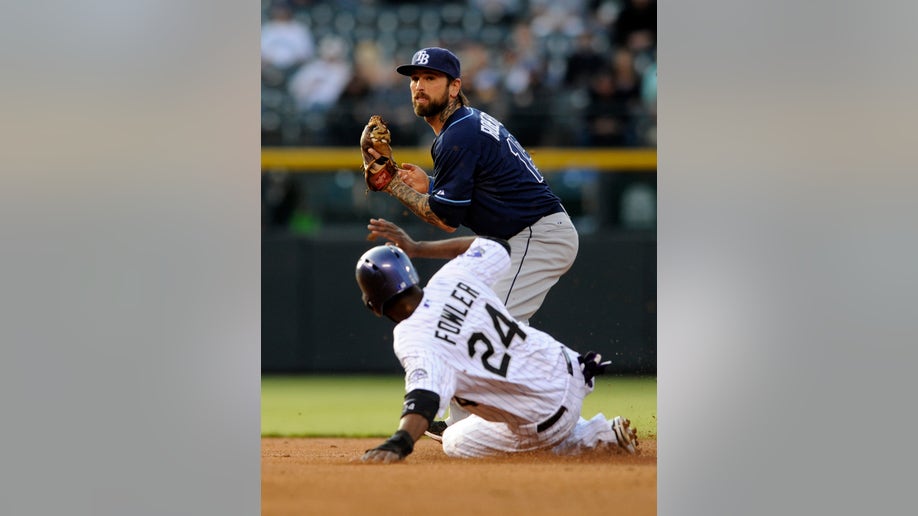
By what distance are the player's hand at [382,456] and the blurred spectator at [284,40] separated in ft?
23.0

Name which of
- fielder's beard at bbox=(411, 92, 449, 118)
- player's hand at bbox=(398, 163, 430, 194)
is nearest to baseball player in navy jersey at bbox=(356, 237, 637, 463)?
player's hand at bbox=(398, 163, 430, 194)

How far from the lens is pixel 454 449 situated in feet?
16.4

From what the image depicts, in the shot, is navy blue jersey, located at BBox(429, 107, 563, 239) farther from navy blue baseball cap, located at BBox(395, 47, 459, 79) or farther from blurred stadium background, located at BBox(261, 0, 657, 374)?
blurred stadium background, located at BBox(261, 0, 657, 374)

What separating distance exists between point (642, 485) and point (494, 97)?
613 cm

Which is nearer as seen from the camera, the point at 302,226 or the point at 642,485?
the point at 642,485

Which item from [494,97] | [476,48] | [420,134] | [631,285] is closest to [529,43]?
[476,48]

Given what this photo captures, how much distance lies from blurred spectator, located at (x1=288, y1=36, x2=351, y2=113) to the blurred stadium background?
0.02 meters

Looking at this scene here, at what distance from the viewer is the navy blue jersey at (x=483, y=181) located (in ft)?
17.8

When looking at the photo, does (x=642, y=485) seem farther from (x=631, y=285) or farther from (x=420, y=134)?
(x=420, y=134)

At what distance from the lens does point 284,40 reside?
1087 cm

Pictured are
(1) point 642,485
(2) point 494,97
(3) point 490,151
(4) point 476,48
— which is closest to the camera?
(1) point 642,485

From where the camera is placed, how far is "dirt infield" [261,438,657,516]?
4051 millimetres

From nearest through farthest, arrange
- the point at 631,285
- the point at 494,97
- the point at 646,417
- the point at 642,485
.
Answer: the point at 642,485, the point at 646,417, the point at 631,285, the point at 494,97

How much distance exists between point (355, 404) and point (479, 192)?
3.75m
